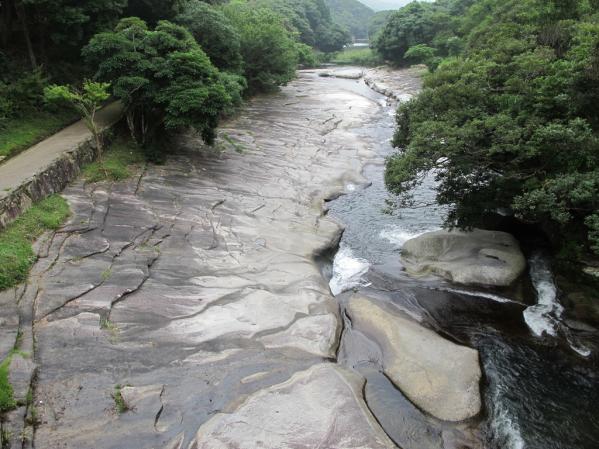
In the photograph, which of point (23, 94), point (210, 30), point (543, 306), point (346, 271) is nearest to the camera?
point (543, 306)

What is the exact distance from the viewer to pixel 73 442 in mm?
9500

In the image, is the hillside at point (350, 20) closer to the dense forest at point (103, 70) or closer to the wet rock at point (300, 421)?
the dense forest at point (103, 70)

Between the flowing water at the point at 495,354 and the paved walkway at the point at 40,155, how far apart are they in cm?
1280

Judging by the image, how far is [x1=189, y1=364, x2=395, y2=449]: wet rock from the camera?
1004cm

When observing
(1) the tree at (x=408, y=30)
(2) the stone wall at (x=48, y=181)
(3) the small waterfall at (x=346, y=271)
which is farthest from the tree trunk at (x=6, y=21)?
(1) the tree at (x=408, y=30)

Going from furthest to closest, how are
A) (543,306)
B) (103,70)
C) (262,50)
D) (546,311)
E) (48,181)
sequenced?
(262,50) < (103,70) < (48,181) < (543,306) < (546,311)

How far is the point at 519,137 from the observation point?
1578 centimetres

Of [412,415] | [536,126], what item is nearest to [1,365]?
[412,415]

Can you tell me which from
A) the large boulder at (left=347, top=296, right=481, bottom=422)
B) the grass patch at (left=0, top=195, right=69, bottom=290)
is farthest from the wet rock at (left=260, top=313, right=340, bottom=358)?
the grass patch at (left=0, top=195, right=69, bottom=290)

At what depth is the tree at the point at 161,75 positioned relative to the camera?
23306 millimetres

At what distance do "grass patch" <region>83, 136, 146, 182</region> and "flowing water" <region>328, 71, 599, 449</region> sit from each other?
11.3 metres

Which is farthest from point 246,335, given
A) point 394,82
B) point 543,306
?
point 394,82

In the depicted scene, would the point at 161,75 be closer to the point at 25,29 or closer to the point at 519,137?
the point at 25,29

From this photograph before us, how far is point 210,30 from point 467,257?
83.9 ft
